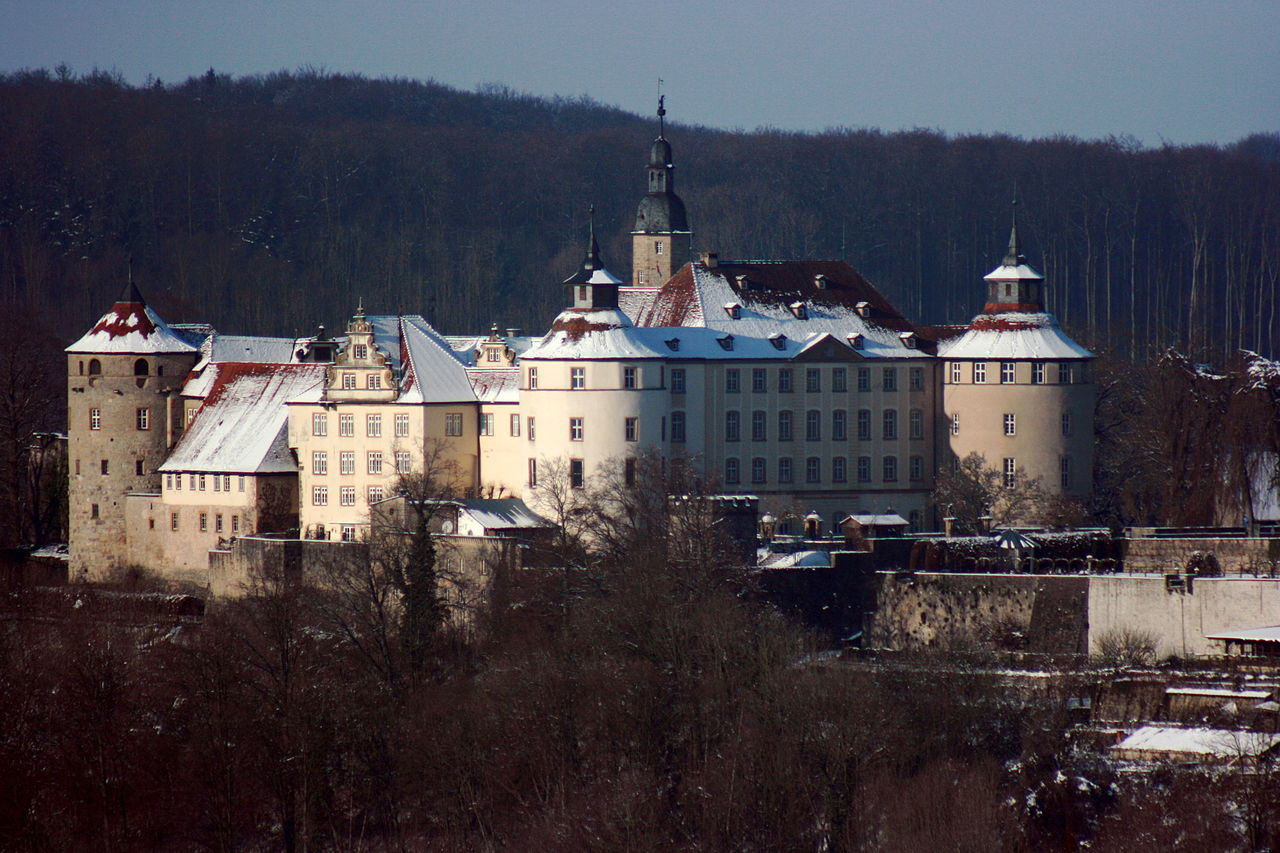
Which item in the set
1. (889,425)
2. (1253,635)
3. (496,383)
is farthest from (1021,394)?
(1253,635)

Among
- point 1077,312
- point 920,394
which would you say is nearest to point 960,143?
point 1077,312

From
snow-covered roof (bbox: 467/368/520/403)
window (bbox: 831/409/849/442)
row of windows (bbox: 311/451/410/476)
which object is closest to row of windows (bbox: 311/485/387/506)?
row of windows (bbox: 311/451/410/476)

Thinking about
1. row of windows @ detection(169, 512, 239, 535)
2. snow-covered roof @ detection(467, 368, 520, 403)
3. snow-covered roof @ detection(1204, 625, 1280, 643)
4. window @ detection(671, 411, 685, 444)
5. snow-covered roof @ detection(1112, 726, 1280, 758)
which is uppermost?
snow-covered roof @ detection(467, 368, 520, 403)

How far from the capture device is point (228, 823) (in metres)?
56.9

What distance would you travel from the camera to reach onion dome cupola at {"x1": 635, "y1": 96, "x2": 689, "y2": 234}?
3703 inches

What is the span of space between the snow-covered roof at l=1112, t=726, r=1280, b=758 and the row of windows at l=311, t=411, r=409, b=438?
27453mm

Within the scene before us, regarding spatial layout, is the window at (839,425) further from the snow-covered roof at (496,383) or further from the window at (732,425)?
the snow-covered roof at (496,383)

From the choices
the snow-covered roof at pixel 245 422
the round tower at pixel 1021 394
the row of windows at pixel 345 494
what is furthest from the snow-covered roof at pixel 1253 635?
the snow-covered roof at pixel 245 422

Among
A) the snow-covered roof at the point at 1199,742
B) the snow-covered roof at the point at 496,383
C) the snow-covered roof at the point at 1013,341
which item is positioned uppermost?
the snow-covered roof at the point at 1013,341

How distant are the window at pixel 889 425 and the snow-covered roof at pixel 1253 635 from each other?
18495 millimetres

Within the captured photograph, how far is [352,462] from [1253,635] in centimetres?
2668

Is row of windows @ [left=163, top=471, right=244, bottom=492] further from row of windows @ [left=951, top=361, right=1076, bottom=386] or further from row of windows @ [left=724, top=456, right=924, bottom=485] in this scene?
row of windows @ [left=951, top=361, right=1076, bottom=386]

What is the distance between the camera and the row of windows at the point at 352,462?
3019 inches

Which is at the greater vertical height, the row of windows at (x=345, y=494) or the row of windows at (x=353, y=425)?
the row of windows at (x=353, y=425)
